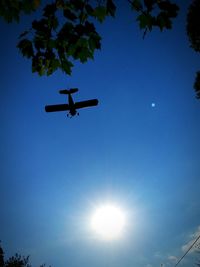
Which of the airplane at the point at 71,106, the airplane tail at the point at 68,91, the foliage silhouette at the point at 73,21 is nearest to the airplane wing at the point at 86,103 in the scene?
the airplane at the point at 71,106

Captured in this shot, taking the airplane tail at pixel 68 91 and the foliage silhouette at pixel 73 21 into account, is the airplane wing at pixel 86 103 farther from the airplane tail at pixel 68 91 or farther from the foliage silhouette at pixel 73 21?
the foliage silhouette at pixel 73 21

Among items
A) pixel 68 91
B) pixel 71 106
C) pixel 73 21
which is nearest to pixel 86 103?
pixel 71 106

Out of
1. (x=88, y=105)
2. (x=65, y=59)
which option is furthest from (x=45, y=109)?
(x=65, y=59)

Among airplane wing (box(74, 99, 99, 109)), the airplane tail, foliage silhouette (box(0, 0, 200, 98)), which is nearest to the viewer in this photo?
foliage silhouette (box(0, 0, 200, 98))

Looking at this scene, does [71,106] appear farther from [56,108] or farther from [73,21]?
[73,21]

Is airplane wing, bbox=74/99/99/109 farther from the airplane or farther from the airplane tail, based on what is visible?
the airplane tail

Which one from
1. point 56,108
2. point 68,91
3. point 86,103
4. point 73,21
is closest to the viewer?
point 73,21

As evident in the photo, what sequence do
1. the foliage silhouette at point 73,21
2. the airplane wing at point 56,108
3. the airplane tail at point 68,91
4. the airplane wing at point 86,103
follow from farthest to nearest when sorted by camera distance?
the airplane tail at point 68,91 < the airplane wing at point 86,103 < the airplane wing at point 56,108 < the foliage silhouette at point 73,21

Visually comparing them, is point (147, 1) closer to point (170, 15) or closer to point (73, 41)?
point (170, 15)

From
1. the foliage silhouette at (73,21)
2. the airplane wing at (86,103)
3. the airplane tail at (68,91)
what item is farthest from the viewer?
the airplane tail at (68,91)

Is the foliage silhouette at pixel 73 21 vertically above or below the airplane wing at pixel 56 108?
below

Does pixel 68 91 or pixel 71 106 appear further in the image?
pixel 68 91

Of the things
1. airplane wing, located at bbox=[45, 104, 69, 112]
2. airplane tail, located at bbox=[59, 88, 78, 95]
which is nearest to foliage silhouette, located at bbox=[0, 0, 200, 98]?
airplane wing, located at bbox=[45, 104, 69, 112]

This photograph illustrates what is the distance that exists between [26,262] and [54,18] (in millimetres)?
52347
